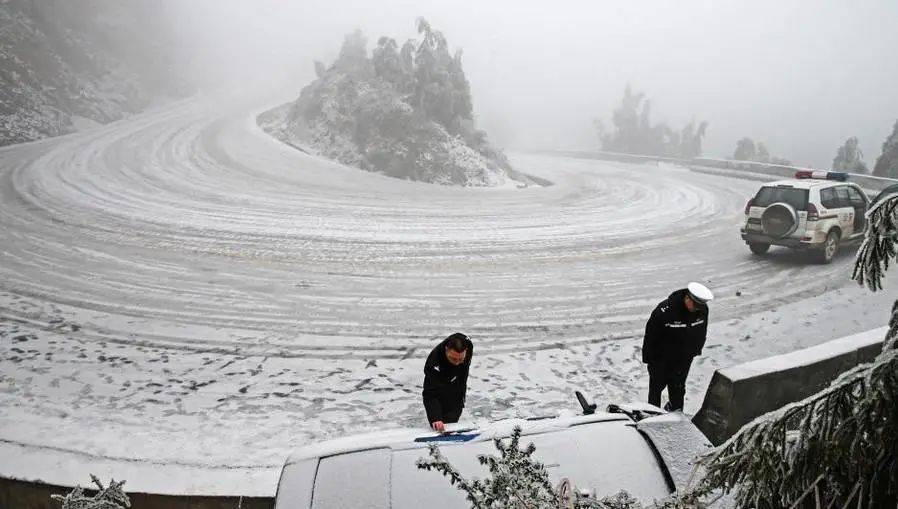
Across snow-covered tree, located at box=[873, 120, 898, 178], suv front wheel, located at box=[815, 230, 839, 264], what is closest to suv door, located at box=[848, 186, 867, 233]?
suv front wheel, located at box=[815, 230, 839, 264]

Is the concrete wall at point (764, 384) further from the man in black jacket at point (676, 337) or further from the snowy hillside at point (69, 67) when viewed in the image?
the snowy hillside at point (69, 67)

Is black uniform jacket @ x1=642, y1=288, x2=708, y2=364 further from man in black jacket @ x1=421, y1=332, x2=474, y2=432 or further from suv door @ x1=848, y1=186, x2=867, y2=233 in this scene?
suv door @ x1=848, y1=186, x2=867, y2=233

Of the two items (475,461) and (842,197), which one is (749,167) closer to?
(842,197)

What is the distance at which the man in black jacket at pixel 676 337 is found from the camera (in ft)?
18.8

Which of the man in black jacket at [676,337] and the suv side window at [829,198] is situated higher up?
the suv side window at [829,198]

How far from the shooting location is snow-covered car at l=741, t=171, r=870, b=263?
11.3 metres

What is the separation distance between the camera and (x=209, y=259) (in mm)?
11195

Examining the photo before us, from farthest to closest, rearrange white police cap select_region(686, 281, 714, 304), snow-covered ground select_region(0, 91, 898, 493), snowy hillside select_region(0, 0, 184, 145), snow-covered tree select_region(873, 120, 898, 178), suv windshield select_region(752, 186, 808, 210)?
snow-covered tree select_region(873, 120, 898, 178)
snowy hillside select_region(0, 0, 184, 145)
suv windshield select_region(752, 186, 808, 210)
snow-covered ground select_region(0, 91, 898, 493)
white police cap select_region(686, 281, 714, 304)

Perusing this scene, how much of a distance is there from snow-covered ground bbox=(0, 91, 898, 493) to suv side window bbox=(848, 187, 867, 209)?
127 centimetres

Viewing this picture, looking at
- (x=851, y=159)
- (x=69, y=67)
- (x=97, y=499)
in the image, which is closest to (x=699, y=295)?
(x=97, y=499)

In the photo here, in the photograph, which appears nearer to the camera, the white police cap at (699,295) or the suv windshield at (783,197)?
the white police cap at (699,295)

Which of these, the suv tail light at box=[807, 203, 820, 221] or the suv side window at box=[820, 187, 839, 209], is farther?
the suv side window at box=[820, 187, 839, 209]

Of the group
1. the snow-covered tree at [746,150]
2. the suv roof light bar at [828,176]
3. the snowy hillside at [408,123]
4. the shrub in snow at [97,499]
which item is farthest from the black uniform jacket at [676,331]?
the snow-covered tree at [746,150]

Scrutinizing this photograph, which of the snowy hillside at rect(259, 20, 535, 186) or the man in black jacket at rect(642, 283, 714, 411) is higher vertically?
the snowy hillside at rect(259, 20, 535, 186)
